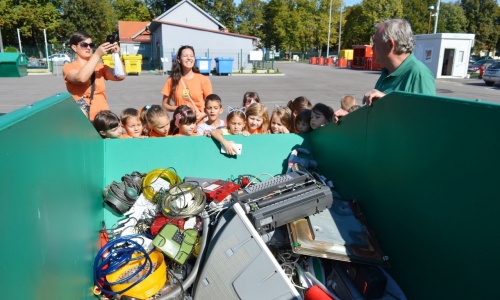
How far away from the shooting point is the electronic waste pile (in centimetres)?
206

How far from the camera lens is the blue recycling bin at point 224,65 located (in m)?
23.7

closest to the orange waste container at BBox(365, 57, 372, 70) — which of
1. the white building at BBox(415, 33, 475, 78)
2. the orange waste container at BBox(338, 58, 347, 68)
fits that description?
the orange waste container at BBox(338, 58, 347, 68)

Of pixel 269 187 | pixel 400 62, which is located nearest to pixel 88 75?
pixel 269 187

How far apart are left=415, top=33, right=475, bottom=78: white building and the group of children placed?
898 inches

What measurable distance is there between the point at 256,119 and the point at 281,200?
1677mm

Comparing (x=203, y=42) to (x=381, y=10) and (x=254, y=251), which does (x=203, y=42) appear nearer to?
(x=254, y=251)

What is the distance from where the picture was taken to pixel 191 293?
234cm

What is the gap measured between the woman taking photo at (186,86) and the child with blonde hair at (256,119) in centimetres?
60

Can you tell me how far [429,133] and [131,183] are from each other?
2.29 meters

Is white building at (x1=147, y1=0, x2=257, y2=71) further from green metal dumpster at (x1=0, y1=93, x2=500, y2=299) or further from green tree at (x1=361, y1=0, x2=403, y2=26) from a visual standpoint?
green tree at (x1=361, y1=0, x2=403, y2=26)

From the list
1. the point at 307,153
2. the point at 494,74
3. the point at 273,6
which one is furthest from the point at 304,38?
the point at 307,153

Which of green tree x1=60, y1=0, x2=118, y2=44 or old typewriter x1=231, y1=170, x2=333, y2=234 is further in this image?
green tree x1=60, y1=0, x2=118, y2=44

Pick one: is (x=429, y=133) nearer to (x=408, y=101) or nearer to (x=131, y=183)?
(x=408, y=101)

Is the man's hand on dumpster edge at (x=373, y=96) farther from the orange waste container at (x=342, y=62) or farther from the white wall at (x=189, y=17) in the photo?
the orange waste container at (x=342, y=62)
